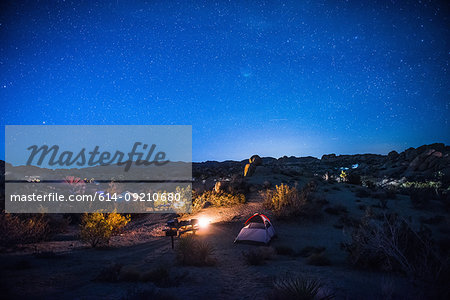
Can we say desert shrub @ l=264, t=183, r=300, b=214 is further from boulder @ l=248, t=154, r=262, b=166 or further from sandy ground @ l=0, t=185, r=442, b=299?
boulder @ l=248, t=154, r=262, b=166

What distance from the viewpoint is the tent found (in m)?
8.74

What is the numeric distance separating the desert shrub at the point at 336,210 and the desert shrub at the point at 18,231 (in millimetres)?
14005

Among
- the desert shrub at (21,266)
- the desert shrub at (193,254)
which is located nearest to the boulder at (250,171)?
the desert shrub at (193,254)

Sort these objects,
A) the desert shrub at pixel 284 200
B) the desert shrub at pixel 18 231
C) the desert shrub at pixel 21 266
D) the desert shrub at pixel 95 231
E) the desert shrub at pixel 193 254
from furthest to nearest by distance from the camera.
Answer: the desert shrub at pixel 284 200 → the desert shrub at pixel 95 231 → the desert shrub at pixel 18 231 → the desert shrub at pixel 193 254 → the desert shrub at pixel 21 266

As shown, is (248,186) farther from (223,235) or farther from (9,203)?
(9,203)

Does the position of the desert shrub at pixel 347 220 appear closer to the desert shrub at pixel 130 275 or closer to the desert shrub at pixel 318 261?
the desert shrub at pixel 318 261

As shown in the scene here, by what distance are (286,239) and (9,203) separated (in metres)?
13.8

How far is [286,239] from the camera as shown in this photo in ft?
31.1

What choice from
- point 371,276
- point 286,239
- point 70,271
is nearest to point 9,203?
point 70,271

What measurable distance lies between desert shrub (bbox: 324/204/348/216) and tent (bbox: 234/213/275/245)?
5441mm

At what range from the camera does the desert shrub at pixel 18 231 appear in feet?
23.9

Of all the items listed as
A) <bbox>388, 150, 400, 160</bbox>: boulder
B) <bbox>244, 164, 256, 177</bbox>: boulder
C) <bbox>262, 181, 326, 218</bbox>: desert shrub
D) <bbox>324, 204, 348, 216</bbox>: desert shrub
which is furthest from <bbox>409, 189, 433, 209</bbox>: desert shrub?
<bbox>388, 150, 400, 160</bbox>: boulder

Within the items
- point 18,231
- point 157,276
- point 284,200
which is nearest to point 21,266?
point 18,231

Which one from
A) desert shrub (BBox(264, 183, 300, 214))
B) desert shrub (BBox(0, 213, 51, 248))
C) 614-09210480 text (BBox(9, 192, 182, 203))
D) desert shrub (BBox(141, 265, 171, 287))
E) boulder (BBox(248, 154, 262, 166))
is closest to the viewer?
desert shrub (BBox(141, 265, 171, 287))
